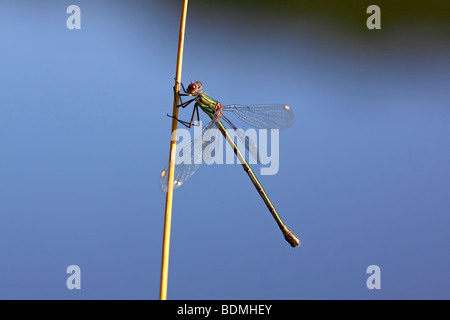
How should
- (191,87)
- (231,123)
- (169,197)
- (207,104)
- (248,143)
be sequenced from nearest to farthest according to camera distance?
1. (169,197)
2. (191,87)
3. (207,104)
4. (231,123)
5. (248,143)

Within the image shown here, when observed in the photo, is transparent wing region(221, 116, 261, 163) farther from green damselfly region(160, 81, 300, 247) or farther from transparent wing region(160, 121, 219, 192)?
transparent wing region(160, 121, 219, 192)

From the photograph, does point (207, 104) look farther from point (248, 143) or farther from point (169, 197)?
point (169, 197)

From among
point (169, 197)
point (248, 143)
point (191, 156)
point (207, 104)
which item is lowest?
point (169, 197)

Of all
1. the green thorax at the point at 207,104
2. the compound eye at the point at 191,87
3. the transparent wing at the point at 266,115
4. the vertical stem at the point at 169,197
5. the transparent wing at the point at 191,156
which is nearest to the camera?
the vertical stem at the point at 169,197

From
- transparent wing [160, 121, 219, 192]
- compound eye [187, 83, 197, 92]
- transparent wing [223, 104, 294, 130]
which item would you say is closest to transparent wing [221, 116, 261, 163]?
transparent wing [223, 104, 294, 130]

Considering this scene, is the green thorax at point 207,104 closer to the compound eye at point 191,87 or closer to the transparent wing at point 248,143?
the compound eye at point 191,87

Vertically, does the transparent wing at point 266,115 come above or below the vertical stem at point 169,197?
above

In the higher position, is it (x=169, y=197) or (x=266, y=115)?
(x=266, y=115)

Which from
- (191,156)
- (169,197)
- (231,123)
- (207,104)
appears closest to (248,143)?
(231,123)

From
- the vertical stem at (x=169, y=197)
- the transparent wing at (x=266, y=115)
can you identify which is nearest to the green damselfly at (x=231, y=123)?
the transparent wing at (x=266, y=115)
